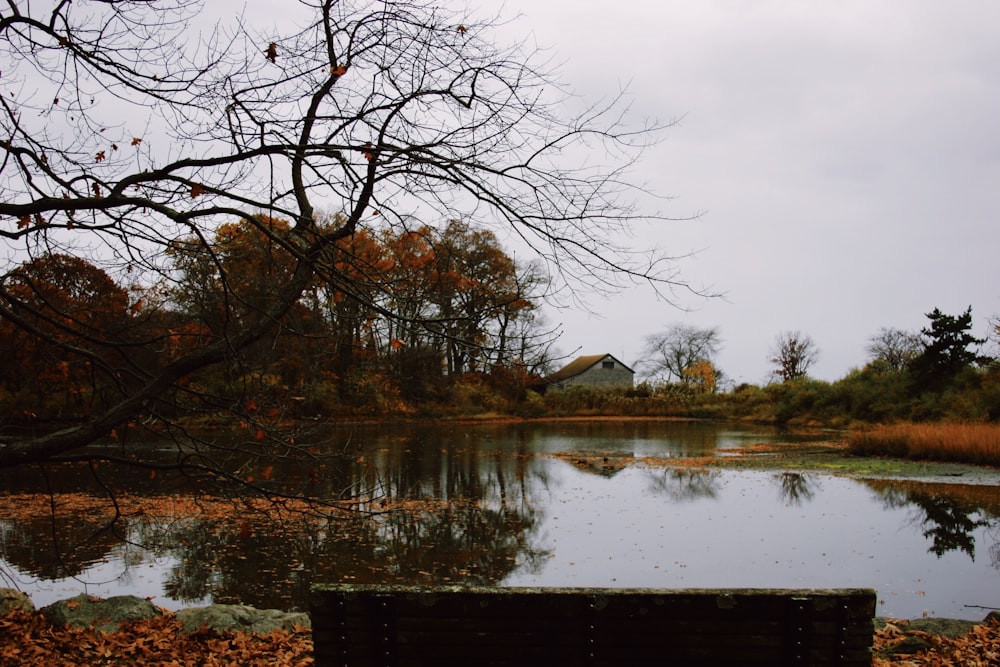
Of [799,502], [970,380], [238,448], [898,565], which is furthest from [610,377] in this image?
[238,448]

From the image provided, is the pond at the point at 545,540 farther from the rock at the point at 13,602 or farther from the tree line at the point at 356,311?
the tree line at the point at 356,311

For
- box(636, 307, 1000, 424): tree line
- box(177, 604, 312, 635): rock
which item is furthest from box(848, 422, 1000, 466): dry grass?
box(177, 604, 312, 635): rock

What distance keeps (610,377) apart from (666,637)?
70.6 metres

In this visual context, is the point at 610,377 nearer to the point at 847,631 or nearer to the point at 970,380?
the point at 970,380

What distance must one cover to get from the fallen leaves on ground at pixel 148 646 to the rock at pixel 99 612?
100 millimetres

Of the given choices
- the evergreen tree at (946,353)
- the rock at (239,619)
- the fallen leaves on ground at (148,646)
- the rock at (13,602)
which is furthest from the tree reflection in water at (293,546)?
the evergreen tree at (946,353)

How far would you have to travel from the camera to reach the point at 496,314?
4887mm

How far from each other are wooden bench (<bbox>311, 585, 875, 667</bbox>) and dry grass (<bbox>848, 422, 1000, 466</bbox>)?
1992 cm

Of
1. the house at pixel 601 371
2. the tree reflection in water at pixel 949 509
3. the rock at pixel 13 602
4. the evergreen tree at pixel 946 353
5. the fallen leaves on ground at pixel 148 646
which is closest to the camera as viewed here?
the fallen leaves on ground at pixel 148 646

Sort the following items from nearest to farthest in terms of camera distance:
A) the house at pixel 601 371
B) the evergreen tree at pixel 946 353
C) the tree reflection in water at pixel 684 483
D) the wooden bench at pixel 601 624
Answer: the wooden bench at pixel 601 624 → the tree reflection in water at pixel 684 483 → the evergreen tree at pixel 946 353 → the house at pixel 601 371

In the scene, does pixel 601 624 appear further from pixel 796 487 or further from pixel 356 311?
pixel 796 487

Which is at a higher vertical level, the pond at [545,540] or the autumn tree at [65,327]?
the autumn tree at [65,327]

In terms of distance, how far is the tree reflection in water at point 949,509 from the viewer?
10727 mm

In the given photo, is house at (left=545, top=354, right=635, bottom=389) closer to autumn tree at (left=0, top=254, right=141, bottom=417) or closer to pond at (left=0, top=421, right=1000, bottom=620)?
pond at (left=0, top=421, right=1000, bottom=620)
